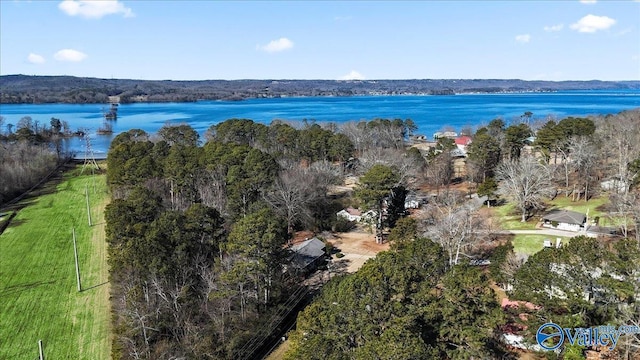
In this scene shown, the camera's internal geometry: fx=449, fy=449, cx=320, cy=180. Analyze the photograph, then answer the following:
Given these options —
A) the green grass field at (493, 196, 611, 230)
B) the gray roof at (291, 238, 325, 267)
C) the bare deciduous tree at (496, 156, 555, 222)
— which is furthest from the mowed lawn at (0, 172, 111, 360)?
the bare deciduous tree at (496, 156, 555, 222)

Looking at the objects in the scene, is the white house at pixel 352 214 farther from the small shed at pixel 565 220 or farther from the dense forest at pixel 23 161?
the dense forest at pixel 23 161

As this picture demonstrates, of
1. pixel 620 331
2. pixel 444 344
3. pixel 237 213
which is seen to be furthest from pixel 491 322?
pixel 237 213

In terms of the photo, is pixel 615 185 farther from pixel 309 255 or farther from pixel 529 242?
pixel 309 255

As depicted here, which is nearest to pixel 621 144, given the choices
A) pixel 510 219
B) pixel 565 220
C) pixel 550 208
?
pixel 550 208

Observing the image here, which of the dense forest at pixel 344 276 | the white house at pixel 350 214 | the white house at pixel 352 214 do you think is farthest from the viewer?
the white house at pixel 350 214

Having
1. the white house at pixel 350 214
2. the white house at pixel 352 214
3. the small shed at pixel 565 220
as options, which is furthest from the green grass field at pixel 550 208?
the white house at pixel 350 214

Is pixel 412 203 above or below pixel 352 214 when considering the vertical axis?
above
